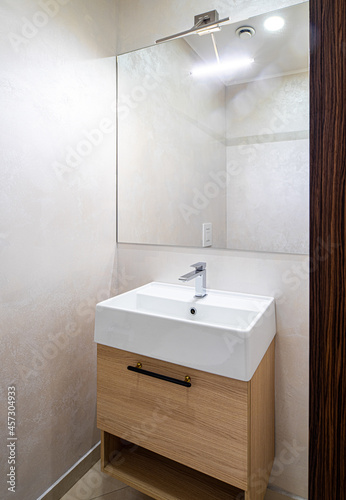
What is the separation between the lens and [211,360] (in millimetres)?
995

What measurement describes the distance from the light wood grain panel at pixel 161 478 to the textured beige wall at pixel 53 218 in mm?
293

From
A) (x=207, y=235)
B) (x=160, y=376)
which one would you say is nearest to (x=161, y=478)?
(x=160, y=376)

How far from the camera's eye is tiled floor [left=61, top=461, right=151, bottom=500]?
1.38 m

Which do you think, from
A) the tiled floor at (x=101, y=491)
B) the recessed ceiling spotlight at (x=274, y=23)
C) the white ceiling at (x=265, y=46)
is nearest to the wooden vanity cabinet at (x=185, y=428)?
the tiled floor at (x=101, y=491)

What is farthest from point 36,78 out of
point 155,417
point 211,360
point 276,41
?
point 155,417

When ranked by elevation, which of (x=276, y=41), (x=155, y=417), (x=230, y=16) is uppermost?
(x=230, y=16)

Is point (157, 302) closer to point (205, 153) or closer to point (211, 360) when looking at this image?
point (211, 360)

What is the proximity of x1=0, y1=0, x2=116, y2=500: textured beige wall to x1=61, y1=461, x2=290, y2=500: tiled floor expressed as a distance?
0.12m

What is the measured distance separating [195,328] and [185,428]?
1.17 ft

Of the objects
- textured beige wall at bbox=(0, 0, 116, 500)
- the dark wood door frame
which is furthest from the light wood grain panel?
the dark wood door frame

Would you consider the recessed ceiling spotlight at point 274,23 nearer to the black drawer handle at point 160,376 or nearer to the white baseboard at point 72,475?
the black drawer handle at point 160,376

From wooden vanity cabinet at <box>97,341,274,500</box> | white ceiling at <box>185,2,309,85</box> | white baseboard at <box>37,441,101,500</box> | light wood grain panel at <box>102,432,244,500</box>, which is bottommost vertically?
white baseboard at <box>37,441,101,500</box>

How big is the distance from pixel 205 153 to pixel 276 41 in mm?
517

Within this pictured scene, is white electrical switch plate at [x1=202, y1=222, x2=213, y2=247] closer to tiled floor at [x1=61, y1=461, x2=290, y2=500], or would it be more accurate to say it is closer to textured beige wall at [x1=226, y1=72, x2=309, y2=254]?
textured beige wall at [x1=226, y1=72, x2=309, y2=254]
